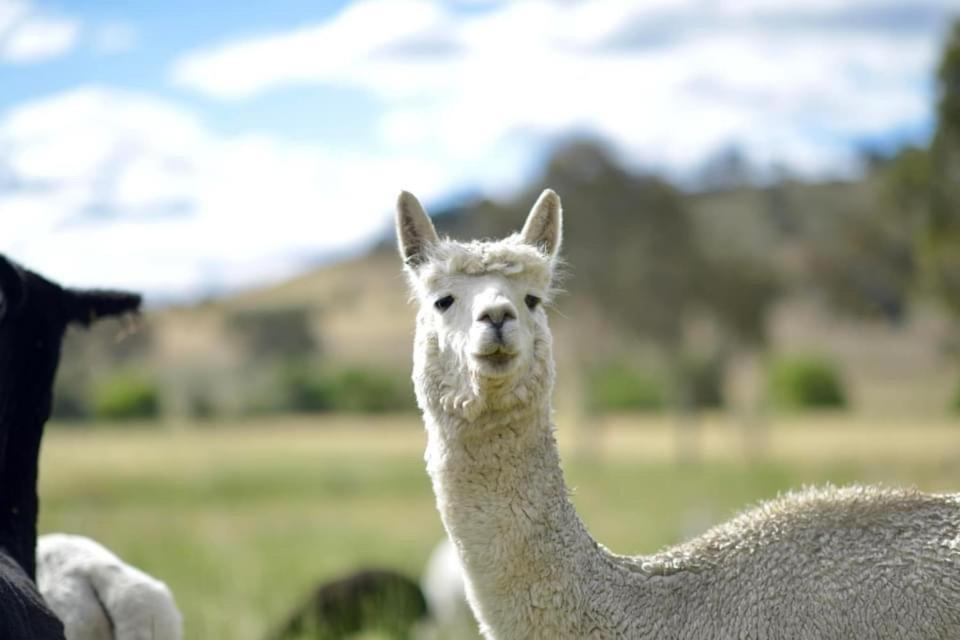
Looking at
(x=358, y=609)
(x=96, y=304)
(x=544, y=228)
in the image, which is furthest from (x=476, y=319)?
(x=358, y=609)

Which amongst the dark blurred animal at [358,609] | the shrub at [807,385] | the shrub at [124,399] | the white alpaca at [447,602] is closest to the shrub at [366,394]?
the shrub at [124,399]

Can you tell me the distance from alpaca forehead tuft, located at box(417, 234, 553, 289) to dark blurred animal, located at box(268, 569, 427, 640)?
569 centimetres

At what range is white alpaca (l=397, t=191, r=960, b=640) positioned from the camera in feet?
18.1

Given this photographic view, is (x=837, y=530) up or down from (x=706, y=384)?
up

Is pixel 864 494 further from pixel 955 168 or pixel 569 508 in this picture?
pixel 955 168

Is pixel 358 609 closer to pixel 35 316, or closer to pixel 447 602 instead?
pixel 447 602

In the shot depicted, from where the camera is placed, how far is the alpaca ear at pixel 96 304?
7.76 metres

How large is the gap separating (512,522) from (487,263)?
1184 millimetres

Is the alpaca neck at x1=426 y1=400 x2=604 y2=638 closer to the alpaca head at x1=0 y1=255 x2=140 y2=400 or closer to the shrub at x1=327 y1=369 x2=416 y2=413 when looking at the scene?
the alpaca head at x1=0 y1=255 x2=140 y2=400

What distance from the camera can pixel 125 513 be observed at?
115ft

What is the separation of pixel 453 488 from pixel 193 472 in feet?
136

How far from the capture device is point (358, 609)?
11.6 m

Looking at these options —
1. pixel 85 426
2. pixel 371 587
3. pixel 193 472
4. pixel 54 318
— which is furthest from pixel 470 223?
pixel 54 318

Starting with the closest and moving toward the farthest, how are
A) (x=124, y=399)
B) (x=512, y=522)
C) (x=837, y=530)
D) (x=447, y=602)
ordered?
(x=512, y=522)
(x=837, y=530)
(x=447, y=602)
(x=124, y=399)
